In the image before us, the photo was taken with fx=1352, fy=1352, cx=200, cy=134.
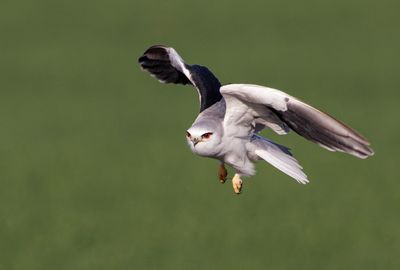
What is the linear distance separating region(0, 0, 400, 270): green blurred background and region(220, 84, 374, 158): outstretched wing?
8.09 metres

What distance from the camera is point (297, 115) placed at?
1034 centimetres

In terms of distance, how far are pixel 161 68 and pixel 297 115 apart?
10.0 feet

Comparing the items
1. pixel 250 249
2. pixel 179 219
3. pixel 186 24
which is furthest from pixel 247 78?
pixel 250 249

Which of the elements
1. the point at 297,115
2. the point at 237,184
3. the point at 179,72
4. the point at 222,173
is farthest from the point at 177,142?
the point at 297,115

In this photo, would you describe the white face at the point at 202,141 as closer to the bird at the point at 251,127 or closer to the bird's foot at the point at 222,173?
the bird at the point at 251,127

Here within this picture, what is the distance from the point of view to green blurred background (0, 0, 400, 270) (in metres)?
20.6

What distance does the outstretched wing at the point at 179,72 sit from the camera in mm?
11328

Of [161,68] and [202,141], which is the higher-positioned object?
[161,68]

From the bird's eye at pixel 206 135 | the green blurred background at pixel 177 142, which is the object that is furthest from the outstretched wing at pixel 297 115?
the green blurred background at pixel 177 142

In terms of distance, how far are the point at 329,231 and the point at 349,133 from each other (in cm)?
1167

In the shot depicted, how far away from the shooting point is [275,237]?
20.8 metres

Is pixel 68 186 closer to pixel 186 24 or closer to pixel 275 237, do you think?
pixel 275 237

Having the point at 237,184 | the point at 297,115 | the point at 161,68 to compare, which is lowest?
the point at 237,184

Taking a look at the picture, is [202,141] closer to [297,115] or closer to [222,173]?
[297,115]
